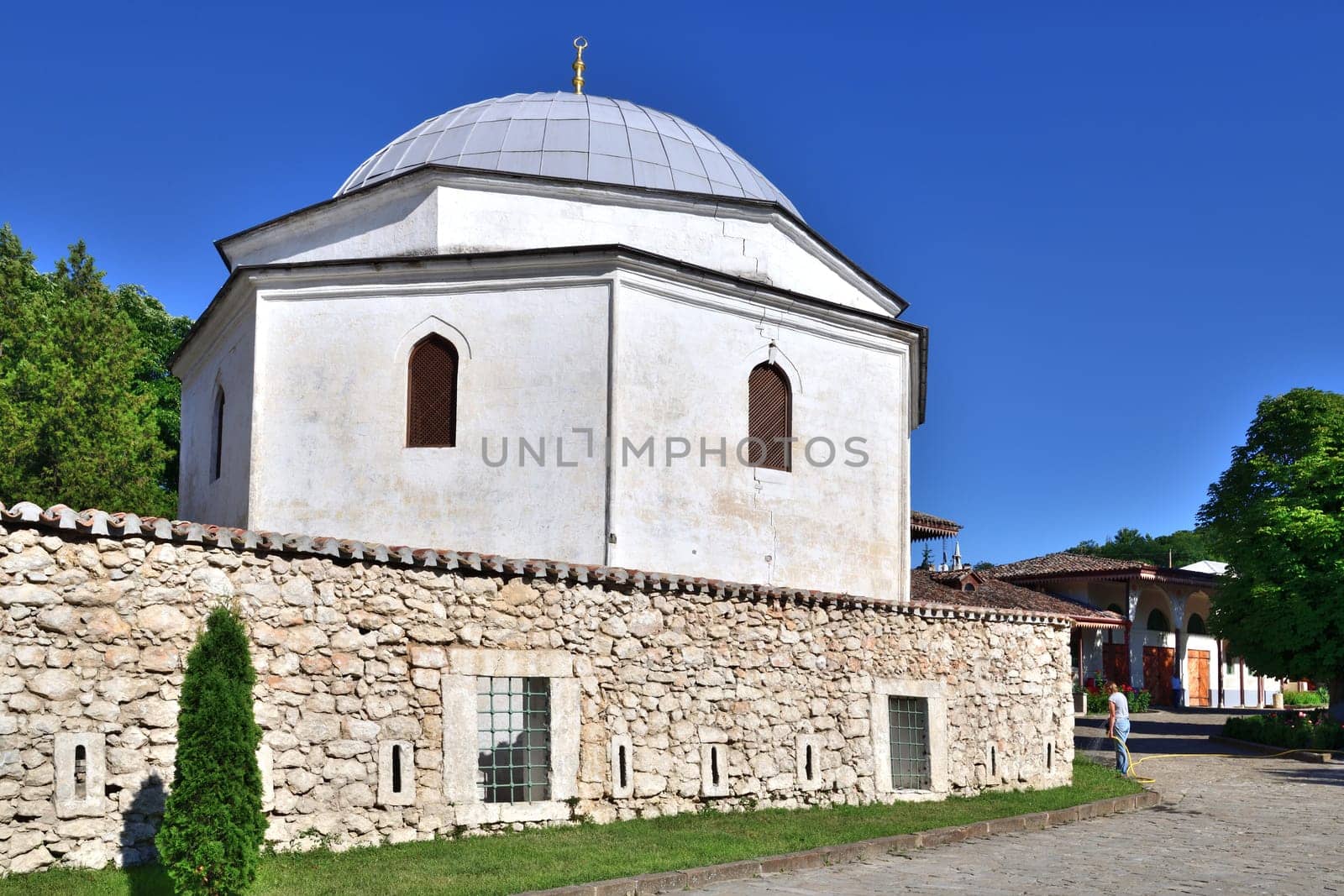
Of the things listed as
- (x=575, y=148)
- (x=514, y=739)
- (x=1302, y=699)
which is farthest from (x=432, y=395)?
(x=1302, y=699)

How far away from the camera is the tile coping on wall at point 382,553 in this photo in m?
7.19

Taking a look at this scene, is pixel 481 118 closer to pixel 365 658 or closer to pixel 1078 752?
pixel 365 658

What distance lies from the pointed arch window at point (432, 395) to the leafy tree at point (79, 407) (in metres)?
10.6

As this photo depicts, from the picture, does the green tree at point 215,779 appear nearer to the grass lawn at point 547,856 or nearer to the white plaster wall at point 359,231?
the grass lawn at point 547,856

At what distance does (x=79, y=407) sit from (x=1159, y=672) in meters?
30.8

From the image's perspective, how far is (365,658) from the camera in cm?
855

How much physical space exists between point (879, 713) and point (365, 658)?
585cm

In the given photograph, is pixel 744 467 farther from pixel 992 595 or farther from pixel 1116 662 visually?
pixel 1116 662

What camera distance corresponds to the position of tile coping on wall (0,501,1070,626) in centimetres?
719

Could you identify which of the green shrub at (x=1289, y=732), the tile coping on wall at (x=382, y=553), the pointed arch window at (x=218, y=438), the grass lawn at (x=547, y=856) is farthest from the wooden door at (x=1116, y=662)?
the pointed arch window at (x=218, y=438)

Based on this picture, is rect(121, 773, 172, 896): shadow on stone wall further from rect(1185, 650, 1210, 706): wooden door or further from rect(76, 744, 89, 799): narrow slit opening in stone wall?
rect(1185, 650, 1210, 706): wooden door

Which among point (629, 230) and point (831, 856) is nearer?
point (831, 856)

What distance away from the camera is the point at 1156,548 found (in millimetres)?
69000

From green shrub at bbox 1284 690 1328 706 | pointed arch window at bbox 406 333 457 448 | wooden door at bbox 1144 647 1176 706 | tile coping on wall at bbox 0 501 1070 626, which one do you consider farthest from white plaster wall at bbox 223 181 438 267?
green shrub at bbox 1284 690 1328 706
